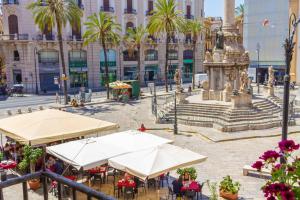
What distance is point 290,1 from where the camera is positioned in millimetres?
53250

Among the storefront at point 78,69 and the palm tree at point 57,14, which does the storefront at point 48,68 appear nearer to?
the storefront at point 78,69

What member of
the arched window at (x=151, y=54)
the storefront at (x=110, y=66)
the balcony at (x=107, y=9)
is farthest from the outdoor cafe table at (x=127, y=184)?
the arched window at (x=151, y=54)

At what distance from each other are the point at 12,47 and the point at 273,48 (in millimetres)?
42277

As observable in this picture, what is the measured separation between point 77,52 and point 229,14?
103 feet

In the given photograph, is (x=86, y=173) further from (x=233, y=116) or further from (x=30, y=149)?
(x=233, y=116)

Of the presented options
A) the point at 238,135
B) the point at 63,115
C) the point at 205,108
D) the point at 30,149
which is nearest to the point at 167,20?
the point at 205,108

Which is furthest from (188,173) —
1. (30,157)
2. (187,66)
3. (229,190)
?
(187,66)

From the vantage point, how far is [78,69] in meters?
57.2

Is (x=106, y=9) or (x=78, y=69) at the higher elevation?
(x=106, y=9)

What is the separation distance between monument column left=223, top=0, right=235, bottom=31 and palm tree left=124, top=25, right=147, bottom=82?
2594 centimetres

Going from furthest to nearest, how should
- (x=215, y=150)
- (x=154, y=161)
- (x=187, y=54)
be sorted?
(x=187, y=54), (x=215, y=150), (x=154, y=161)

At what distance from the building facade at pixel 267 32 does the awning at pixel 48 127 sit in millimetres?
45994

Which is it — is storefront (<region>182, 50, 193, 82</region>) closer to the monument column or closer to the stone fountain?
the stone fountain

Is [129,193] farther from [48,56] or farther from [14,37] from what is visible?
[48,56]
